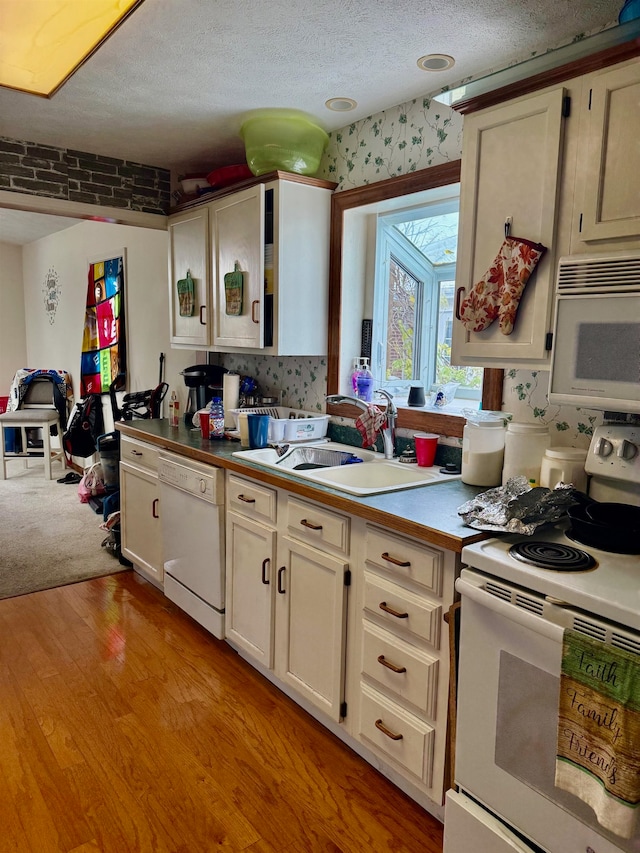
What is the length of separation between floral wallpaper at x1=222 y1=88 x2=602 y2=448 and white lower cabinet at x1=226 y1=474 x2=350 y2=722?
738mm

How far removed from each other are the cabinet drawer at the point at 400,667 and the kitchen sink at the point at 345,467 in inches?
19.9

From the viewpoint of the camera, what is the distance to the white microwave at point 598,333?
1.47m

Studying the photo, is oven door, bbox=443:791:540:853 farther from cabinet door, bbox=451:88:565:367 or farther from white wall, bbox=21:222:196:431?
white wall, bbox=21:222:196:431

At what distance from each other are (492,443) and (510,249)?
63 centimetres

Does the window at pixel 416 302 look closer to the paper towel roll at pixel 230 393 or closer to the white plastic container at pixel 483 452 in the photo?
the white plastic container at pixel 483 452

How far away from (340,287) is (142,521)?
1.63 m

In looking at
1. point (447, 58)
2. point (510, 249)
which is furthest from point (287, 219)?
point (510, 249)

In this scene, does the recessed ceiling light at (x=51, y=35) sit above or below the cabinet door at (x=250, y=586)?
above

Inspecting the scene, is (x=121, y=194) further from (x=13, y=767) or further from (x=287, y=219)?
(x=13, y=767)

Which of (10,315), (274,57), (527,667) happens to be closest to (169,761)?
(527,667)

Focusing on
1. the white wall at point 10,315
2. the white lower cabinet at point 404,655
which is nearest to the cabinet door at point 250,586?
the white lower cabinet at point 404,655

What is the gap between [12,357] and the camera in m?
7.27

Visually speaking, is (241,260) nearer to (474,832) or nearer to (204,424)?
(204,424)

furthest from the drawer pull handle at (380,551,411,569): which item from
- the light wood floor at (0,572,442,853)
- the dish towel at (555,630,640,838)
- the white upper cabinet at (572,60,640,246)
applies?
the white upper cabinet at (572,60,640,246)
